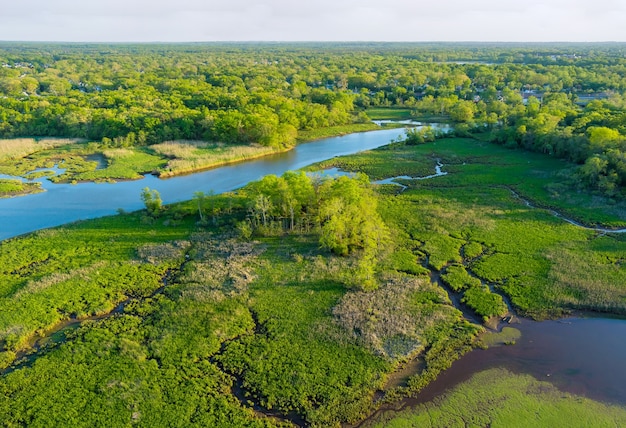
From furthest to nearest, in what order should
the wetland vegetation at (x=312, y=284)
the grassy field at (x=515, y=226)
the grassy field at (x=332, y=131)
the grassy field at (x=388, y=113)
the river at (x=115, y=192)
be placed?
the grassy field at (x=388, y=113) → the grassy field at (x=332, y=131) → the river at (x=115, y=192) → the grassy field at (x=515, y=226) → the wetland vegetation at (x=312, y=284)

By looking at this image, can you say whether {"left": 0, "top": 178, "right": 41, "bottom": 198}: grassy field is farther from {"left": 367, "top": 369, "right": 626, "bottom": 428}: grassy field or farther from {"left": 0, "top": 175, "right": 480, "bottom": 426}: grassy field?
{"left": 367, "top": 369, "right": 626, "bottom": 428}: grassy field

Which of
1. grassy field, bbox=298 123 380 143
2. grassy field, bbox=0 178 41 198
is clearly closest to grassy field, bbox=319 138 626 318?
grassy field, bbox=298 123 380 143

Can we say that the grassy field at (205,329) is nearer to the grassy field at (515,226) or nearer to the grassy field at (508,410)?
the grassy field at (508,410)

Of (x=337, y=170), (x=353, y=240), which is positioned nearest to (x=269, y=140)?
(x=337, y=170)

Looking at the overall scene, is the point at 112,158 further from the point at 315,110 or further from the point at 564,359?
the point at 564,359

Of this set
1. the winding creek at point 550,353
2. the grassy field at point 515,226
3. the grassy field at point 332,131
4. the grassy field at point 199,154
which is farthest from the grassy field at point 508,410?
the grassy field at point 332,131

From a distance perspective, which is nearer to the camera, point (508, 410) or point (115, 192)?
point (508, 410)

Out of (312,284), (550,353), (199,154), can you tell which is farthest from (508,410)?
(199,154)
